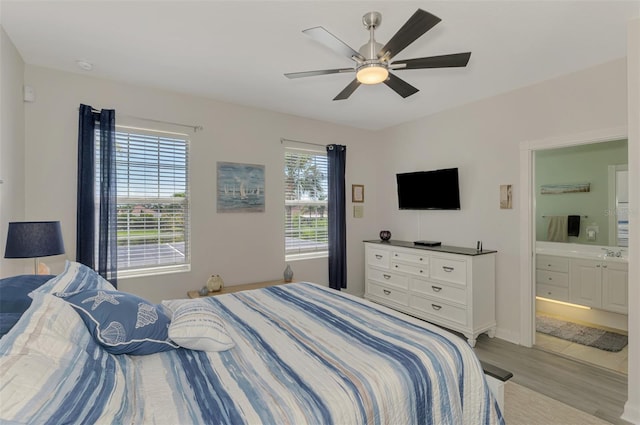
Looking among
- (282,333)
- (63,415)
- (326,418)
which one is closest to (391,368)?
(326,418)

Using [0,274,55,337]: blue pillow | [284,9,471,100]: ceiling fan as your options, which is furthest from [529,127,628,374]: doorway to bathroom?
[0,274,55,337]: blue pillow

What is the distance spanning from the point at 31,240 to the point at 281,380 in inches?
79.2

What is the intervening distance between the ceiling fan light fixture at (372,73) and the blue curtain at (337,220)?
2.42 m

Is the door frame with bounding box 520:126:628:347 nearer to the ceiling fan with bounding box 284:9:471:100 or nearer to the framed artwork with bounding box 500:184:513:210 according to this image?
the framed artwork with bounding box 500:184:513:210

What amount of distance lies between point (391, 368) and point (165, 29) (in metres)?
2.52

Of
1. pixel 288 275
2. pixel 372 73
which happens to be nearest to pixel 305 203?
pixel 288 275

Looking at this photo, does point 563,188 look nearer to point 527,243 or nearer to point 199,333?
point 527,243

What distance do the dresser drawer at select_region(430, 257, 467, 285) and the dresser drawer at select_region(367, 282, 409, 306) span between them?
0.53 metres

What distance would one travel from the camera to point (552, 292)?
12.9 feet

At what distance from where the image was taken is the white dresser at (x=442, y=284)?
3219mm

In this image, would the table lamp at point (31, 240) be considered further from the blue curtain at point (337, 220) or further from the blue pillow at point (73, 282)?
the blue curtain at point (337, 220)

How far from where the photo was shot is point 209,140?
11.4 ft

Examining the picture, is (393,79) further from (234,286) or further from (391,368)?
(234,286)

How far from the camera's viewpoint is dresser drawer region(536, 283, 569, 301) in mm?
3805
